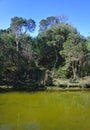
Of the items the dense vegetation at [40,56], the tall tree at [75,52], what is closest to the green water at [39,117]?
the dense vegetation at [40,56]

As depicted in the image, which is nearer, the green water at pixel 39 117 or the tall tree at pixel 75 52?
the green water at pixel 39 117

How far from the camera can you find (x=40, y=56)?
42375 mm

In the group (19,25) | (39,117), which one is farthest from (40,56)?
(39,117)

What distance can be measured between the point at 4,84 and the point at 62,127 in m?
20.2

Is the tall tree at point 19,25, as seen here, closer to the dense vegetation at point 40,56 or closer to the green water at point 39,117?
the dense vegetation at point 40,56

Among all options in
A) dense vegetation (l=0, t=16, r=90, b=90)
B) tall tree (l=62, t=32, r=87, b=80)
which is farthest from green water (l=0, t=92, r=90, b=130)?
tall tree (l=62, t=32, r=87, b=80)

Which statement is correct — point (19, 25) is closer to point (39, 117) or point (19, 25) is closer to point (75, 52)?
point (75, 52)

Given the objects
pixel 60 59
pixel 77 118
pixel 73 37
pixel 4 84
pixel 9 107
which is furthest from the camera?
pixel 60 59

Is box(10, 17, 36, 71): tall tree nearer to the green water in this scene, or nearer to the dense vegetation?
the dense vegetation

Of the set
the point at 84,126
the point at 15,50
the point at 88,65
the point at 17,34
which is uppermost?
the point at 17,34

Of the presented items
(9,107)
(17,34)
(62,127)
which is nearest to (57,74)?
(17,34)

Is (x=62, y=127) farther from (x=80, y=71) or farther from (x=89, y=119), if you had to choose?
(x=80, y=71)

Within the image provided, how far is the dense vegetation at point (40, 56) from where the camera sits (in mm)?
34719

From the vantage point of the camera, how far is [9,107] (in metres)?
18.7
